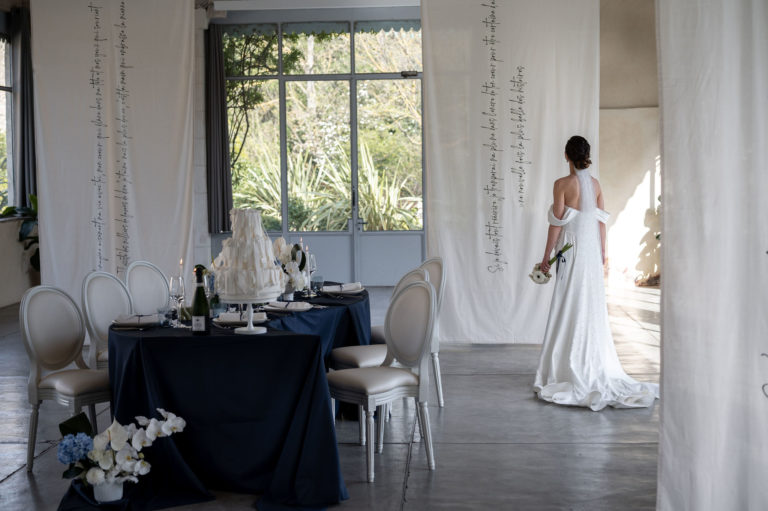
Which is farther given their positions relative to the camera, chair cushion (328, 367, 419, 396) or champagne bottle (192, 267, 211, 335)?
chair cushion (328, 367, 419, 396)

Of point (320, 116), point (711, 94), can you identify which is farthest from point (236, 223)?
point (320, 116)

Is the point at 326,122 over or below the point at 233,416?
over

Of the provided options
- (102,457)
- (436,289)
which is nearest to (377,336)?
(436,289)

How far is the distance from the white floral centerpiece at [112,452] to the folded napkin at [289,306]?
1073 millimetres

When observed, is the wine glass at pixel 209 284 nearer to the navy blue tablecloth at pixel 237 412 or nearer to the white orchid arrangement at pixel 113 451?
the navy blue tablecloth at pixel 237 412

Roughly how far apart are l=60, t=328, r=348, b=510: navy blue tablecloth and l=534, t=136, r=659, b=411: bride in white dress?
225 centimetres

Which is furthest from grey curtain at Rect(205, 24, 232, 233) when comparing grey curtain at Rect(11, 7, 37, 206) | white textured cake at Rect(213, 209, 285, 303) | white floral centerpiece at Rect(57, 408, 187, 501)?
white floral centerpiece at Rect(57, 408, 187, 501)

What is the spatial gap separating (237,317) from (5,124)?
8.05 metres

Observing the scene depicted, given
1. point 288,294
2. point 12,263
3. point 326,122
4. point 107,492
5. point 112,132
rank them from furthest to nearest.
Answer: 1. point 326,122
2. point 12,263
3. point 112,132
4. point 288,294
5. point 107,492

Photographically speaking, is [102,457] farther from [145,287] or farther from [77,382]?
[145,287]

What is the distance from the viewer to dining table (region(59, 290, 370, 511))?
3.53m

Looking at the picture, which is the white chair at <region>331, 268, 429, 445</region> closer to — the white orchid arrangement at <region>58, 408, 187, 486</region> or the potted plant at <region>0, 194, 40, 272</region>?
the white orchid arrangement at <region>58, 408, 187, 486</region>

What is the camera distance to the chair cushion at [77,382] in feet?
12.9

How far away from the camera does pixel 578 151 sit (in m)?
Answer: 5.39
